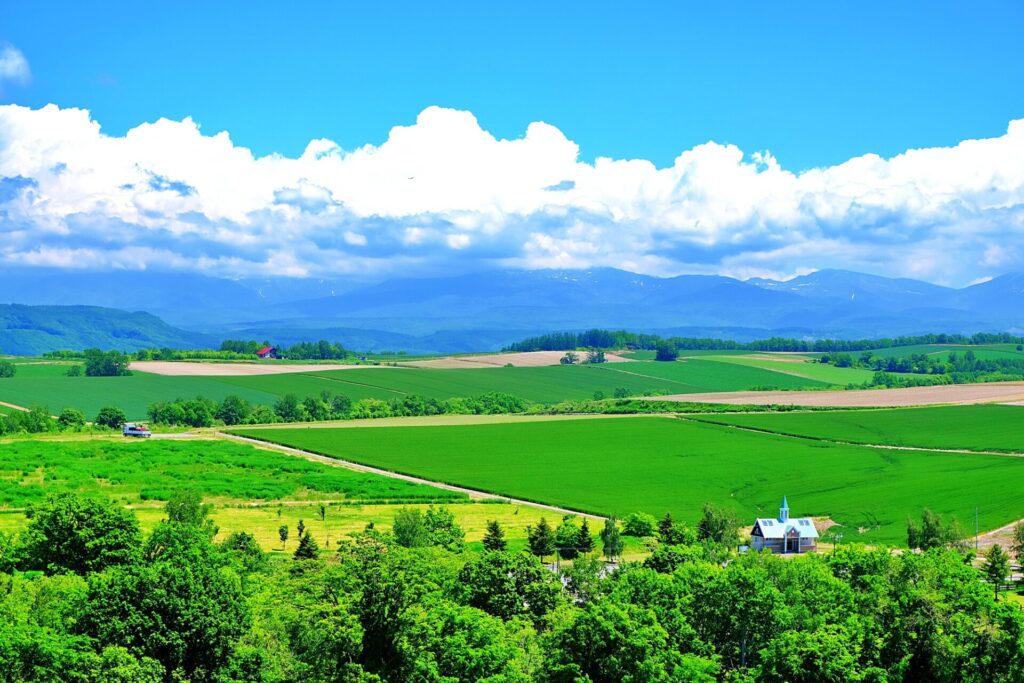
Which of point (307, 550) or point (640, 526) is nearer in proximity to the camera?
point (307, 550)

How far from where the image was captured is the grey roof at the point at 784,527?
278 feet

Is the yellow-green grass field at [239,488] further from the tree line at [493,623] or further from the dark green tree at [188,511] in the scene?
the tree line at [493,623]

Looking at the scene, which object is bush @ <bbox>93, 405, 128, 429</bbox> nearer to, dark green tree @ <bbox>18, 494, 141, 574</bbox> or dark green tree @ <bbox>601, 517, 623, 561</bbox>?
dark green tree @ <bbox>601, 517, 623, 561</bbox>

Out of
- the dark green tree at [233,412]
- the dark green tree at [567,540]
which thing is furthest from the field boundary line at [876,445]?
the dark green tree at [233,412]

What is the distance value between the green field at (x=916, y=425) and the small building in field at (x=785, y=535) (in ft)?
144

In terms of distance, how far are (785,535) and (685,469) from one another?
31.2 metres

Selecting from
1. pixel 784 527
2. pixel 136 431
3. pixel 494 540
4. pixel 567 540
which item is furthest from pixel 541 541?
pixel 136 431

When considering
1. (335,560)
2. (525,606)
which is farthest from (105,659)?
(335,560)

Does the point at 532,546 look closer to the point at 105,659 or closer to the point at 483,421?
the point at 105,659

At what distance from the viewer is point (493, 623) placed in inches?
2007

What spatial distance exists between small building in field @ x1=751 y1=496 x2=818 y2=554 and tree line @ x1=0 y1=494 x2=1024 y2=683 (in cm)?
2207

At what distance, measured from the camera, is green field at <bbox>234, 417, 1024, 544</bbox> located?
310 ft

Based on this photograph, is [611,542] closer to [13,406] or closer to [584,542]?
[584,542]

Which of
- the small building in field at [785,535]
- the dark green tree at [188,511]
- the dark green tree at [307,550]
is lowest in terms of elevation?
the small building in field at [785,535]
